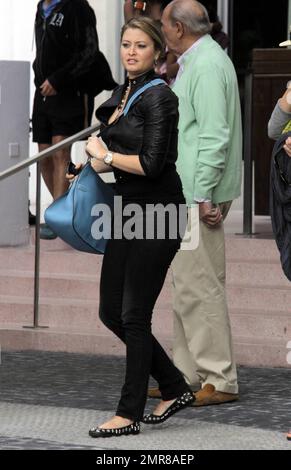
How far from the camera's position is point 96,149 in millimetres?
7336

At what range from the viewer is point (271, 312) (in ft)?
32.9

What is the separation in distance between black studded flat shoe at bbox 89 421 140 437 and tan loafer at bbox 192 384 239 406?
0.95 metres

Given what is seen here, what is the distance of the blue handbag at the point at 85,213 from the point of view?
24.5 ft

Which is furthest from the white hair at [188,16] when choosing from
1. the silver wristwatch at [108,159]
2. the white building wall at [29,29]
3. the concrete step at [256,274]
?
the white building wall at [29,29]

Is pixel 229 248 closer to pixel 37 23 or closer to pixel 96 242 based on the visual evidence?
pixel 37 23

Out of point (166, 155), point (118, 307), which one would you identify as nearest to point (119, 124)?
point (166, 155)

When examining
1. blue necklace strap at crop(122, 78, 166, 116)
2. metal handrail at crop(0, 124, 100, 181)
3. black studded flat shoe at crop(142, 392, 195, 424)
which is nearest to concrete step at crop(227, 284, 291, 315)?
metal handrail at crop(0, 124, 100, 181)

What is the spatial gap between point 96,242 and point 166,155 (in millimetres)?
595

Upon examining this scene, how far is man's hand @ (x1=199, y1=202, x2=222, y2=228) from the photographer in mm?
8203

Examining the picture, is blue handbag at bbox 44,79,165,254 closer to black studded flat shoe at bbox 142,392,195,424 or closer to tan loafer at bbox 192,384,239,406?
black studded flat shoe at bbox 142,392,195,424

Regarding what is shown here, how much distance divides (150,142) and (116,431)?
4.41 feet

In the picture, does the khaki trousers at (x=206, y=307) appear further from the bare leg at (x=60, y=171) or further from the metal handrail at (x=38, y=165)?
the bare leg at (x=60, y=171)

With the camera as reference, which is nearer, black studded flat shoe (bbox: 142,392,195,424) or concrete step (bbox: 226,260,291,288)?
black studded flat shoe (bbox: 142,392,195,424)

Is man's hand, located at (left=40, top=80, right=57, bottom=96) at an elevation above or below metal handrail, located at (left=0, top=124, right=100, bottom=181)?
above
